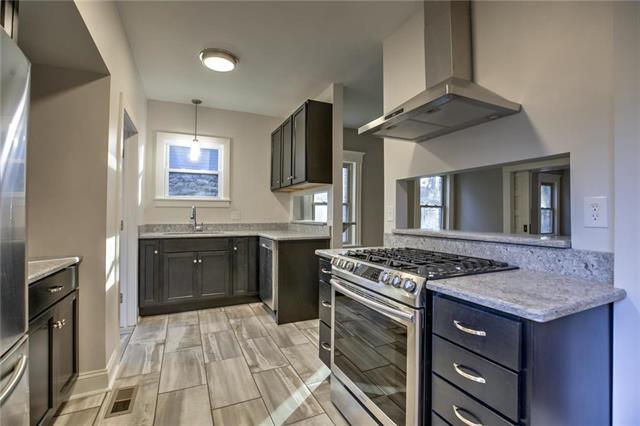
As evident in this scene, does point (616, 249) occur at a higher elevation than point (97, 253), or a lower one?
higher

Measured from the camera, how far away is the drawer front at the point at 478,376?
0.94m

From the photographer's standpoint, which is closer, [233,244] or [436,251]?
[436,251]

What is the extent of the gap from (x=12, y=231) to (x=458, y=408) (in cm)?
161

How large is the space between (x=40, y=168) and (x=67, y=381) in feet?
4.26

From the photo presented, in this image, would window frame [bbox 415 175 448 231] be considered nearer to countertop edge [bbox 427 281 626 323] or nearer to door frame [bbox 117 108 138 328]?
countertop edge [bbox 427 281 626 323]

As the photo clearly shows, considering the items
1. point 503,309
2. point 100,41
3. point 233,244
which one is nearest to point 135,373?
point 233,244

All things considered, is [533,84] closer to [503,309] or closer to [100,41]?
[503,309]

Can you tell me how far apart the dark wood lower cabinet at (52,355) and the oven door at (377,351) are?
1482mm

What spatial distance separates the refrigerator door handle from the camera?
→ 93 cm

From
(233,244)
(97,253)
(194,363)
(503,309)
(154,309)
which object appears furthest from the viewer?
(233,244)

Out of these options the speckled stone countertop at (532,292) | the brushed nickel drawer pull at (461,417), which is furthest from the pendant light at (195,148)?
the brushed nickel drawer pull at (461,417)

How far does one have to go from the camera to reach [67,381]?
1780 mm

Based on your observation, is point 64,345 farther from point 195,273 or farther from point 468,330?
point 468,330

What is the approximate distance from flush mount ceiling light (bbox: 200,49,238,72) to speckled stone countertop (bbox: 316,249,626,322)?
271 cm
